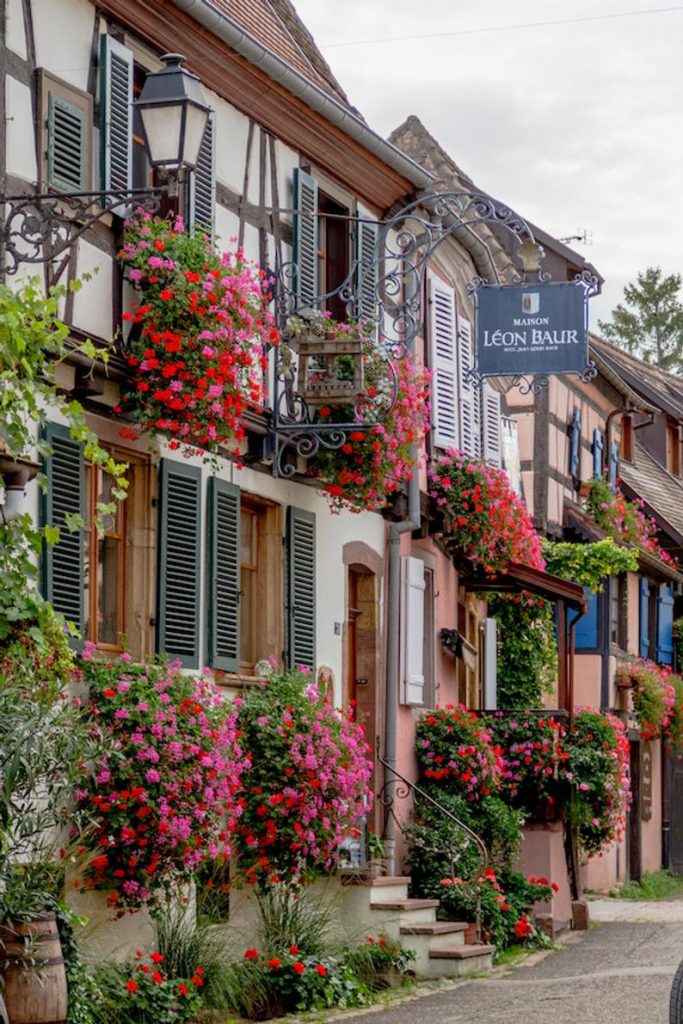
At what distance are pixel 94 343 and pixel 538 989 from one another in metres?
5.73

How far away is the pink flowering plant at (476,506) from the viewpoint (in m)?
18.5

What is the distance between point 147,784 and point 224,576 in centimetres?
275

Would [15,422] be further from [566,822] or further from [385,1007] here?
[566,822]

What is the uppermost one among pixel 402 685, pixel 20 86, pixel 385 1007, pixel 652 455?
pixel 652 455

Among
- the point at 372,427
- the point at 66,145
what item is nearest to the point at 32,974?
the point at 66,145

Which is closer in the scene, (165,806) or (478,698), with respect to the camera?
(165,806)

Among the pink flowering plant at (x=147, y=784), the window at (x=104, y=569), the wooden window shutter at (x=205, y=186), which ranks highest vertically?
the wooden window shutter at (x=205, y=186)

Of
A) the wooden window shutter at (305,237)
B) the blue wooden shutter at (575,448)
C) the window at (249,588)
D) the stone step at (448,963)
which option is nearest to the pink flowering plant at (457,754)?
the stone step at (448,963)

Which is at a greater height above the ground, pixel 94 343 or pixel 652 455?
pixel 652 455

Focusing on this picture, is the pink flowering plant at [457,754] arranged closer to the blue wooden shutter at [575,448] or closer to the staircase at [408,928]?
the staircase at [408,928]

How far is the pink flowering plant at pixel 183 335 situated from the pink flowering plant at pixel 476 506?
20.1ft

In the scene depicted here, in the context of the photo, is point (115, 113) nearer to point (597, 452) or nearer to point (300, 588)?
point (300, 588)

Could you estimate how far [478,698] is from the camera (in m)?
21.9

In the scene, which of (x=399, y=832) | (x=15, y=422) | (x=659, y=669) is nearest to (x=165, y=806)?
(x=15, y=422)
